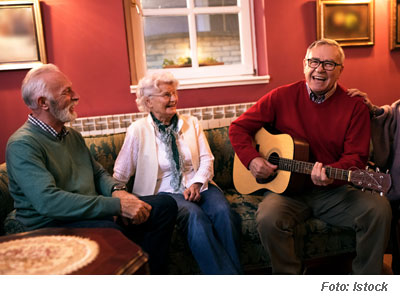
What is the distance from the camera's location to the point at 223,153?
251 centimetres

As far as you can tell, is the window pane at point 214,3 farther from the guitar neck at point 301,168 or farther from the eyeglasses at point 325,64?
the guitar neck at point 301,168

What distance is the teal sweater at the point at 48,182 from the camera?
149 cm

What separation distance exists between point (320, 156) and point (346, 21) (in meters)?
1.55

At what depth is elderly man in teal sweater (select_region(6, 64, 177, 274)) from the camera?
59.2 inches

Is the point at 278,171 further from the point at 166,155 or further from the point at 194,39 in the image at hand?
the point at 194,39

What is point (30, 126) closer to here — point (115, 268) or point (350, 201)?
point (115, 268)

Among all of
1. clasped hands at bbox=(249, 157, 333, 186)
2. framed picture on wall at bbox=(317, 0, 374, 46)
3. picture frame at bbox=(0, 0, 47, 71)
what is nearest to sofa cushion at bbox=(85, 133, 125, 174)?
picture frame at bbox=(0, 0, 47, 71)

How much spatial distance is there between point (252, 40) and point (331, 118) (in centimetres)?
129

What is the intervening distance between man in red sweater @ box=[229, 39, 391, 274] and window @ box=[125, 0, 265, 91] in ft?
2.88

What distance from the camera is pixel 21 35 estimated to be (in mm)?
2553

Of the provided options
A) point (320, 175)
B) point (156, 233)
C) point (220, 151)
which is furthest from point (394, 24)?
point (156, 233)

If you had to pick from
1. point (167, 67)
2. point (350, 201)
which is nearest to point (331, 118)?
point (350, 201)

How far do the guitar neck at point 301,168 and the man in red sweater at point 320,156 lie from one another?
3cm

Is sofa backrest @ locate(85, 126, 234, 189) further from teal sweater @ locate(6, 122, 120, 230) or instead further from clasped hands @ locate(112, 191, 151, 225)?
clasped hands @ locate(112, 191, 151, 225)
